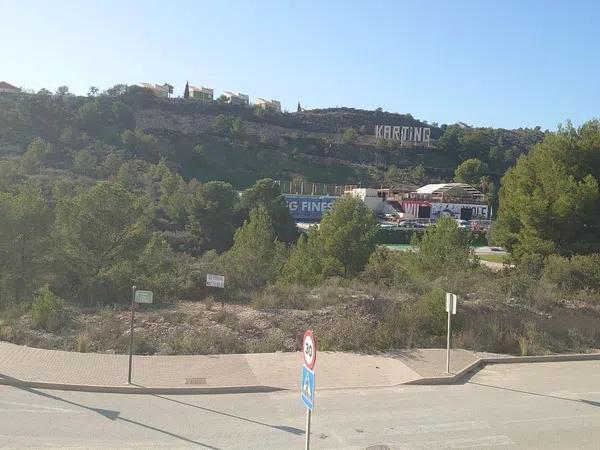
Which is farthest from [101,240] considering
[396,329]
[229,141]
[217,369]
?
[229,141]

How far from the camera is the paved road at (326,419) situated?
7.54 meters

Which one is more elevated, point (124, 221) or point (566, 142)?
point (566, 142)

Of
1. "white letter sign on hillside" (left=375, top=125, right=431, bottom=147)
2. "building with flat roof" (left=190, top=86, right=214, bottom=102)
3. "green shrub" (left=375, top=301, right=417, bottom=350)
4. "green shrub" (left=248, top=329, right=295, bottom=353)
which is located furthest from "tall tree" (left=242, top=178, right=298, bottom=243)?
"building with flat roof" (left=190, top=86, right=214, bottom=102)

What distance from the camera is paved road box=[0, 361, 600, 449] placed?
24.7 feet

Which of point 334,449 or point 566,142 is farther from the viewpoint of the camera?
point 566,142

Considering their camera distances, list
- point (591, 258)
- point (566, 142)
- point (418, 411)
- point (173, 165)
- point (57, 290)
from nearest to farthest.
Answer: point (418, 411) → point (57, 290) → point (591, 258) → point (566, 142) → point (173, 165)

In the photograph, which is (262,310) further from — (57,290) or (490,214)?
(490,214)

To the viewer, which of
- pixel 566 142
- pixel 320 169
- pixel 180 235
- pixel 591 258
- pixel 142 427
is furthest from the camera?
pixel 320 169

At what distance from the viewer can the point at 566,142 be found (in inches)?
926

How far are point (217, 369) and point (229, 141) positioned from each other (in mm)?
113619

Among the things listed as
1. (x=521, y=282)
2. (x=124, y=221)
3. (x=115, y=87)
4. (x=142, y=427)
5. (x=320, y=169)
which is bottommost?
(x=142, y=427)

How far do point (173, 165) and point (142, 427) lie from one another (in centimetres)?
9328

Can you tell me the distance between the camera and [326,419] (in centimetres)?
845

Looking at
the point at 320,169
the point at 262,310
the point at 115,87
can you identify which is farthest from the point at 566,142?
the point at 115,87
